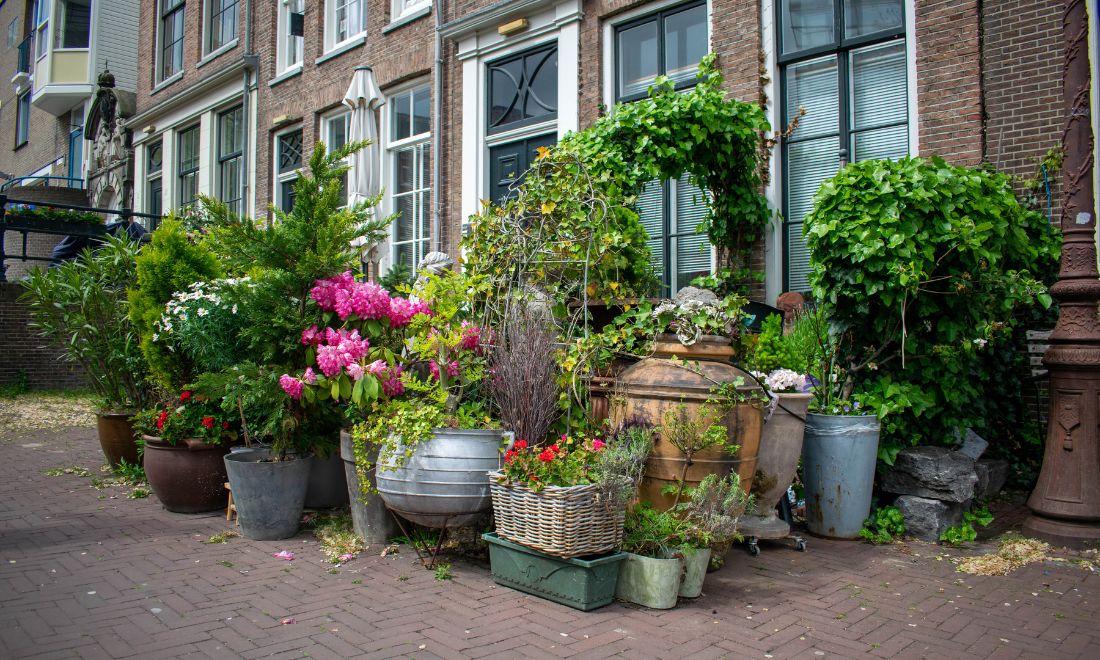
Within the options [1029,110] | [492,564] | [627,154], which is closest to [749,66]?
[627,154]

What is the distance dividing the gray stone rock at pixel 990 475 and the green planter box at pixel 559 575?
3.22 meters

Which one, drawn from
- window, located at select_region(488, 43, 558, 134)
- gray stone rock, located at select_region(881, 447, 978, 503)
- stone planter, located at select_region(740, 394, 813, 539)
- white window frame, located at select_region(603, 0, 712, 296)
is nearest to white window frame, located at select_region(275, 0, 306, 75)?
window, located at select_region(488, 43, 558, 134)

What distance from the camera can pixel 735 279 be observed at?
7145 millimetres

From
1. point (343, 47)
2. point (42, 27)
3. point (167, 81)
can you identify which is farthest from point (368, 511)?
point (42, 27)

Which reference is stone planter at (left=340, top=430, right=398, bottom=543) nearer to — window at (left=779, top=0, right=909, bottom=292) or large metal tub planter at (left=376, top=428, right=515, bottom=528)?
large metal tub planter at (left=376, top=428, right=515, bottom=528)

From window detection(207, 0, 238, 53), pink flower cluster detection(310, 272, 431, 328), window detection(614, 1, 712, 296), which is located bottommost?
pink flower cluster detection(310, 272, 431, 328)

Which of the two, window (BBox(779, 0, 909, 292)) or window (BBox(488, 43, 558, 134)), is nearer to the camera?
window (BBox(779, 0, 909, 292))

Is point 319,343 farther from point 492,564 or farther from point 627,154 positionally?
point 627,154

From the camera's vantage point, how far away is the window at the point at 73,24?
70.1 feet

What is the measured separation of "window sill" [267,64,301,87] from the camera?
13.2 metres

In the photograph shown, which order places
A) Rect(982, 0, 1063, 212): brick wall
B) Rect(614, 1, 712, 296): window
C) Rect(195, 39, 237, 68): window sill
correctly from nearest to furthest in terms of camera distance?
1. Rect(982, 0, 1063, 212): brick wall
2. Rect(614, 1, 712, 296): window
3. Rect(195, 39, 237, 68): window sill

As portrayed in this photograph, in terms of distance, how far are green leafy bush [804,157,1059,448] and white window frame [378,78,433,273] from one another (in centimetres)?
711

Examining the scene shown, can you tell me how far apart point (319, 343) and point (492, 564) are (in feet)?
5.85

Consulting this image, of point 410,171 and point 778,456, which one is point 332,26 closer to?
point 410,171
